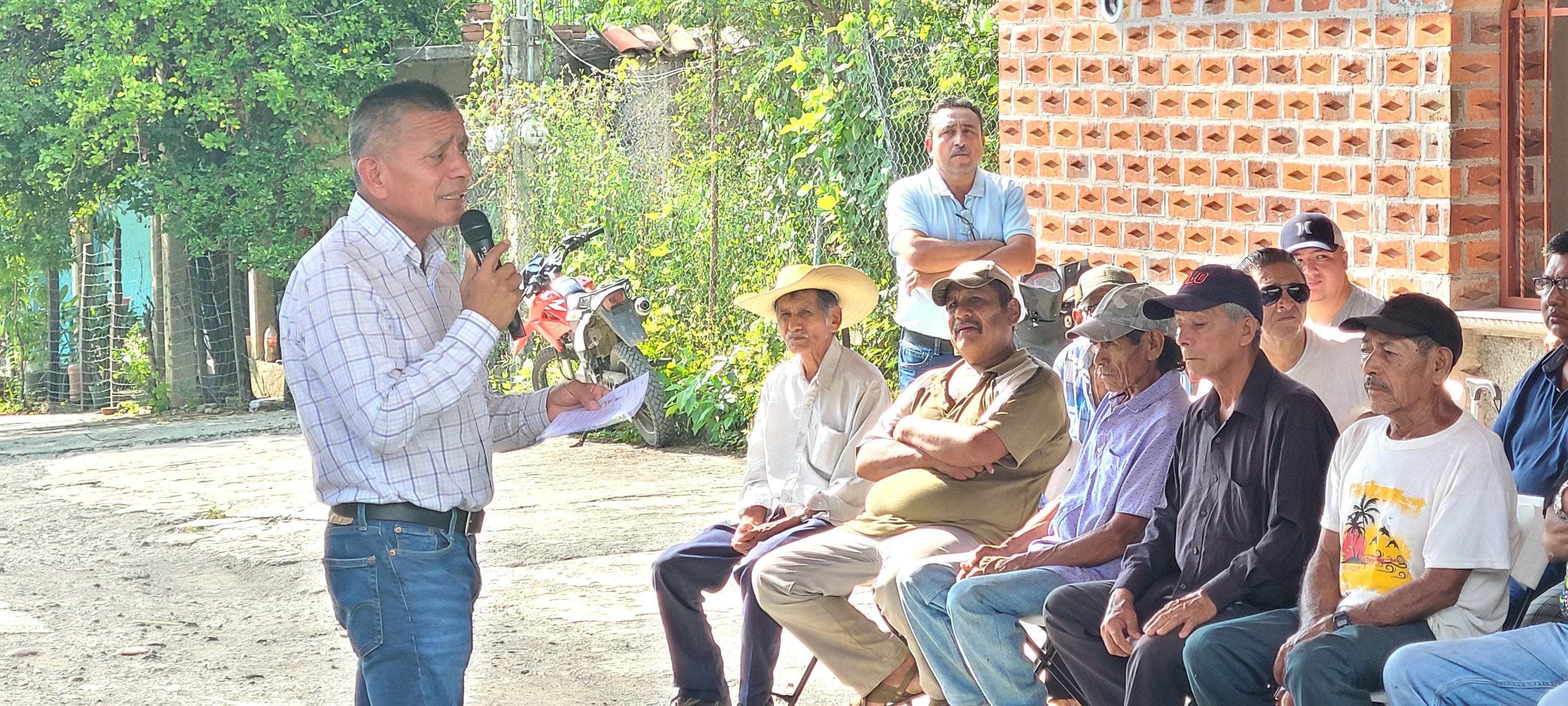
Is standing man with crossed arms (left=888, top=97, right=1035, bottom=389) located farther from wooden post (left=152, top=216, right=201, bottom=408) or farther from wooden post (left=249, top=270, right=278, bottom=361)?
wooden post (left=249, top=270, right=278, bottom=361)

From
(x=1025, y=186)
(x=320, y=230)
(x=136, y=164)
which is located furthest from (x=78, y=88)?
(x=1025, y=186)

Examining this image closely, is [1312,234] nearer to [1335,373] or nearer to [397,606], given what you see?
[1335,373]

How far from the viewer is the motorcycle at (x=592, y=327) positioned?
10438 millimetres

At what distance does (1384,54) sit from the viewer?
18.1 feet

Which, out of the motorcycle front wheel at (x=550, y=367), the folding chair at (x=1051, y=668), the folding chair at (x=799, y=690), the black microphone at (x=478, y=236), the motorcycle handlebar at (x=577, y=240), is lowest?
the folding chair at (x=799, y=690)

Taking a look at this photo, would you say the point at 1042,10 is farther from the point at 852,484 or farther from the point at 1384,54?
the point at 852,484

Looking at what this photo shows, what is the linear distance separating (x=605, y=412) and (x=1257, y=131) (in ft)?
10.5

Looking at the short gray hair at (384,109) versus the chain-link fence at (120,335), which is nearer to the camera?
the short gray hair at (384,109)

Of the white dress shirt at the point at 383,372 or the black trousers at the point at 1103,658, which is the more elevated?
the white dress shirt at the point at 383,372

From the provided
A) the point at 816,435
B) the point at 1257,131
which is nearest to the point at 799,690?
the point at 816,435

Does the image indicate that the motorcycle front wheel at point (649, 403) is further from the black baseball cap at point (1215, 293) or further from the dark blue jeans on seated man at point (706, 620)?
the black baseball cap at point (1215, 293)

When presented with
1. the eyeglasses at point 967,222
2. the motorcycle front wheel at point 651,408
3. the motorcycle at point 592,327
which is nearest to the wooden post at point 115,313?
the motorcycle at point 592,327

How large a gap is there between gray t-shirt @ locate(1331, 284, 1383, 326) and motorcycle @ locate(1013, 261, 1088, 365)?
113 cm

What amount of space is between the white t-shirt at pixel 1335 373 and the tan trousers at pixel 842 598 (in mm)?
1052
